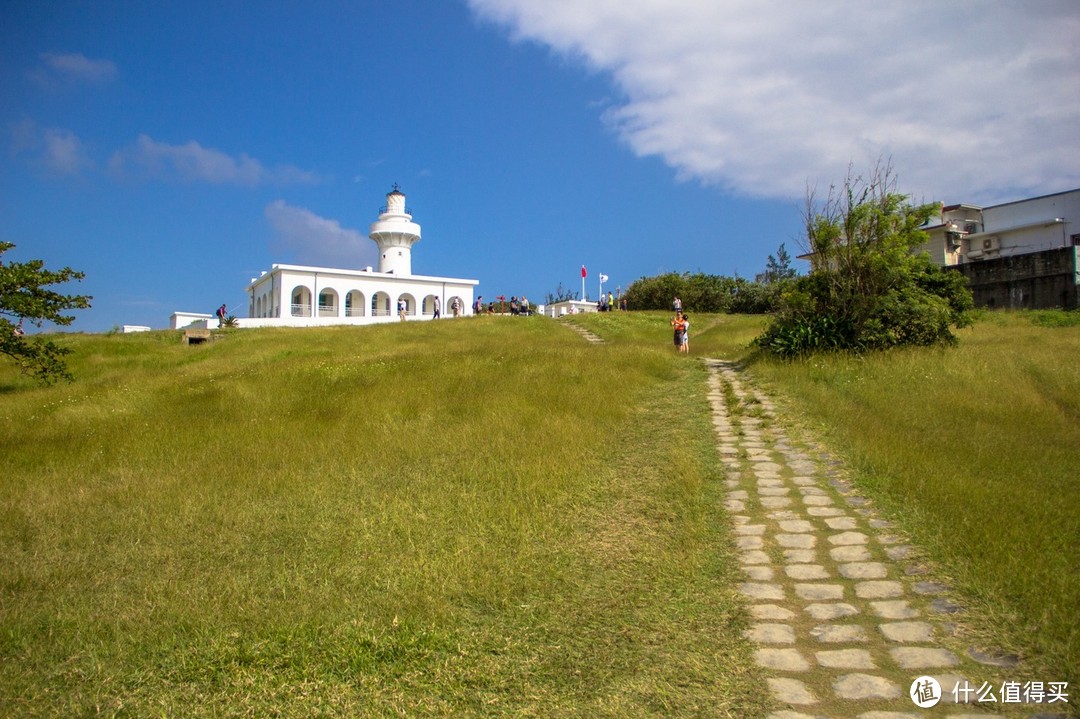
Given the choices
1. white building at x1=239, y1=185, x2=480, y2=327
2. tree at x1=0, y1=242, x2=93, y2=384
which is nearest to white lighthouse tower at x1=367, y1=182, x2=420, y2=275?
white building at x1=239, y1=185, x2=480, y2=327

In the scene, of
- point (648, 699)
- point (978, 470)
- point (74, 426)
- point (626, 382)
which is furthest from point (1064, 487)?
point (74, 426)

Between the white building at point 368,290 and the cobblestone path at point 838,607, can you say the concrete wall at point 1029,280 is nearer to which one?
the cobblestone path at point 838,607

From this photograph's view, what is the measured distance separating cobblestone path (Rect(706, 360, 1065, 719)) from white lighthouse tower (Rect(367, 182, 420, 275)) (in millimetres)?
44101

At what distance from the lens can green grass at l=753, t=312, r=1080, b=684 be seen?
14.2 feet

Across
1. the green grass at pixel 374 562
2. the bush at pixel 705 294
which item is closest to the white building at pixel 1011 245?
the bush at pixel 705 294

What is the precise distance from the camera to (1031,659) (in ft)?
12.7

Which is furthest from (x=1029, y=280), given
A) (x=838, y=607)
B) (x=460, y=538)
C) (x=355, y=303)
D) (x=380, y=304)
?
(x=355, y=303)

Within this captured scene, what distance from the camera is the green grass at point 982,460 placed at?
4.33 m

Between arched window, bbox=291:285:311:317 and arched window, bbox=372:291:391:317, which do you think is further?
arched window, bbox=372:291:391:317

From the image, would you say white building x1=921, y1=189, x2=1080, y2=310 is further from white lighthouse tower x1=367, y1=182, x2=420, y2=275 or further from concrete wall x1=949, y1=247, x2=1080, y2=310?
white lighthouse tower x1=367, y1=182, x2=420, y2=275

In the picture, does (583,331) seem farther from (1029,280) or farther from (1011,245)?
(1011,245)

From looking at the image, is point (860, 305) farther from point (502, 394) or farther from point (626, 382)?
point (502, 394)

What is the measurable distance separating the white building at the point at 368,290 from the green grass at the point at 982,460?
3129 centimetres

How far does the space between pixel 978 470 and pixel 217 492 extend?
768 centimetres
